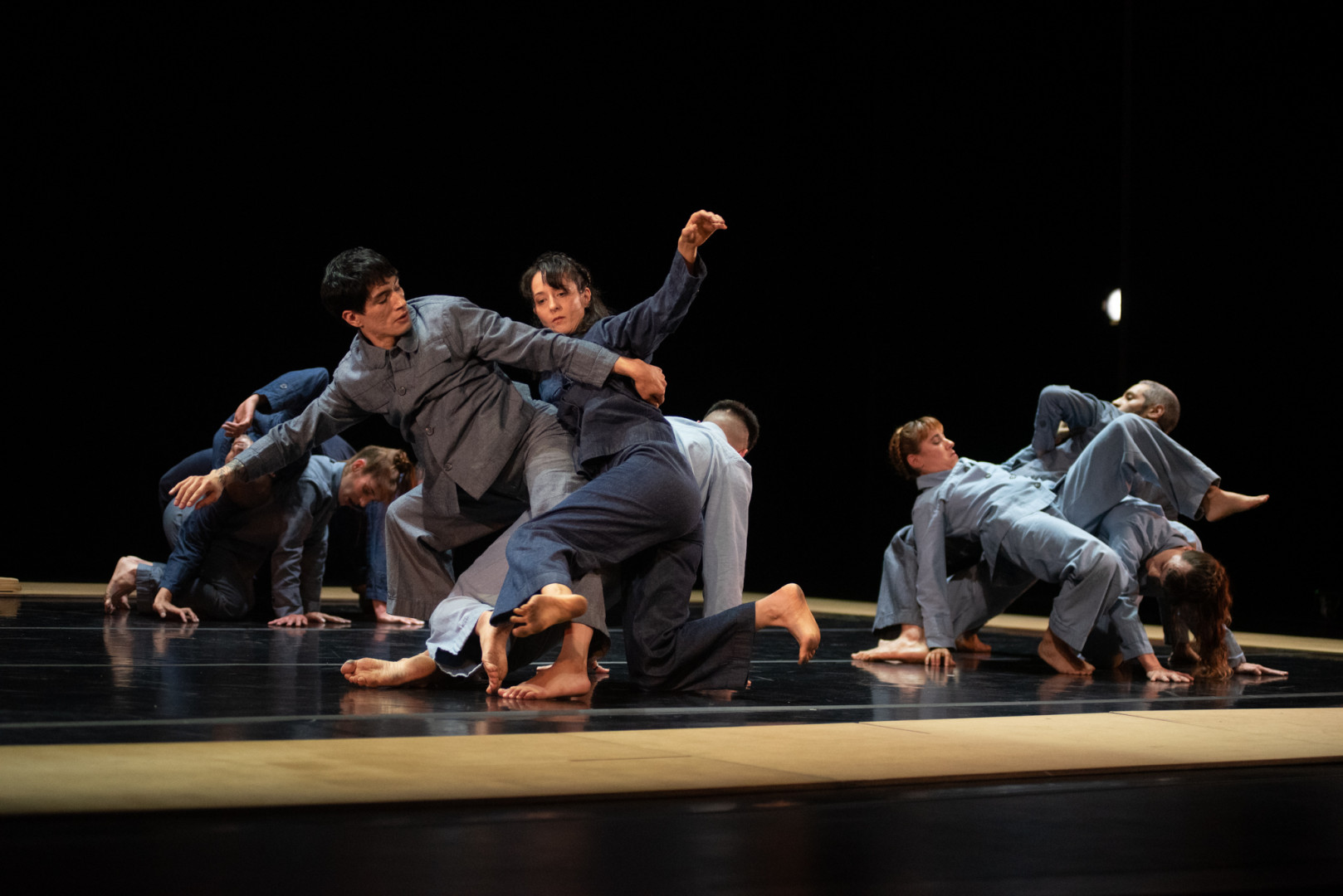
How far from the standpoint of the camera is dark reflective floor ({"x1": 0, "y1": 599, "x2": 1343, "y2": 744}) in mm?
2021

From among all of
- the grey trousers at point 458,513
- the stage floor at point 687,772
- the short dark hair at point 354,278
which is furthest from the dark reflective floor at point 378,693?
the short dark hair at point 354,278

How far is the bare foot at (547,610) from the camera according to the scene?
221cm

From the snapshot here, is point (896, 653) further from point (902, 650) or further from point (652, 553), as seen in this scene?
point (652, 553)

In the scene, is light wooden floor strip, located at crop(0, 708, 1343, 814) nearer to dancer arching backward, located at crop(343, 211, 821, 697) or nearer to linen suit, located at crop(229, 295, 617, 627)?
dancer arching backward, located at crop(343, 211, 821, 697)

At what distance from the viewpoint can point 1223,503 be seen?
336 centimetres

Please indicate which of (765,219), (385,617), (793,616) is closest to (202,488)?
(793,616)

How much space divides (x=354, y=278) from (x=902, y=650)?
5.66 feet

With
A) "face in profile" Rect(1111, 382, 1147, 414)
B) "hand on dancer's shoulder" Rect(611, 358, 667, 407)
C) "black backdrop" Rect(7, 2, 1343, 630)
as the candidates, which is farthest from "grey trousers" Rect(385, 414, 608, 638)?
"black backdrop" Rect(7, 2, 1343, 630)

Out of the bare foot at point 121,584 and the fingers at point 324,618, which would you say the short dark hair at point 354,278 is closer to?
the fingers at point 324,618

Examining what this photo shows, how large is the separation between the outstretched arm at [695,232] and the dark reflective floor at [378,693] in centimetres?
82

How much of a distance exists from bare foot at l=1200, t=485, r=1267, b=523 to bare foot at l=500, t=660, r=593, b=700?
5.72 ft

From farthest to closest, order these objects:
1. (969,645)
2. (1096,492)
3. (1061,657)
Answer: (969,645) < (1096,492) < (1061,657)

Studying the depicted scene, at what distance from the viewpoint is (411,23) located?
5.97 m

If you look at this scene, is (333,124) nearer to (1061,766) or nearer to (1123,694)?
(1123,694)
